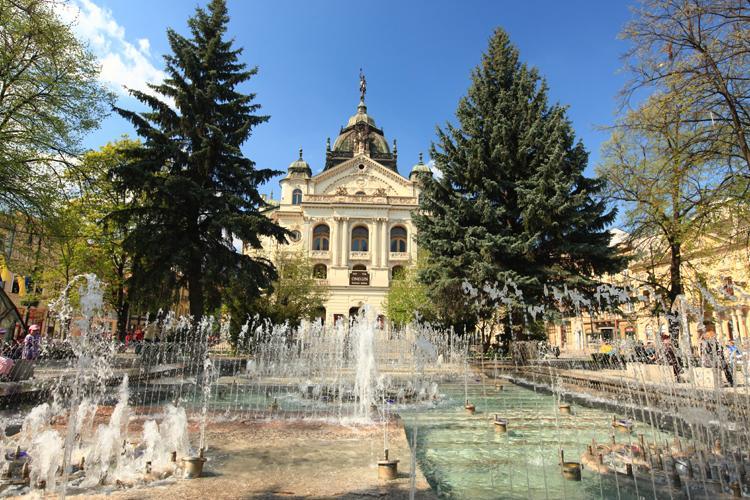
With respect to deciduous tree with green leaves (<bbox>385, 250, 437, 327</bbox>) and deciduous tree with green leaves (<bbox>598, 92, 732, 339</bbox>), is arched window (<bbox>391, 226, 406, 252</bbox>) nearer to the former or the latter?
deciduous tree with green leaves (<bbox>385, 250, 437, 327</bbox>)

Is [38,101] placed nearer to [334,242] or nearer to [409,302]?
[409,302]

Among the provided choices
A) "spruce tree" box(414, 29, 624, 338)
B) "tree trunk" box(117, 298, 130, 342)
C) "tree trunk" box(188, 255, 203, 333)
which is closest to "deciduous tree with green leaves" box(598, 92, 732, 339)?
"spruce tree" box(414, 29, 624, 338)

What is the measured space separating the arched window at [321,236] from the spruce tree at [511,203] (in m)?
25.4

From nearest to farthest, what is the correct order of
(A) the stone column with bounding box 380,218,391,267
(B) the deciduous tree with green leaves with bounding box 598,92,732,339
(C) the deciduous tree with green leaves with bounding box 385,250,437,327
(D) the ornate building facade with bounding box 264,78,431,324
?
(B) the deciduous tree with green leaves with bounding box 598,92,732,339 < (C) the deciduous tree with green leaves with bounding box 385,250,437,327 < (D) the ornate building facade with bounding box 264,78,431,324 < (A) the stone column with bounding box 380,218,391,267

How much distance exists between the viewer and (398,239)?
44.3 metres

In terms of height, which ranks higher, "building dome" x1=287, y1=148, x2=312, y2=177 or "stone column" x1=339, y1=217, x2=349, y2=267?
"building dome" x1=287, y1=148, x2=312, y2=177

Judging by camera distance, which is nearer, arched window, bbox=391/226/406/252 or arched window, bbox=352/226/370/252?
arched window, bbox=352/226/370/252

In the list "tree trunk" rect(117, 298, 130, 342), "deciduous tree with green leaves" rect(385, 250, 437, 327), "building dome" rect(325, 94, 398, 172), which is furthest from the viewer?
"building dome" rect(325, 94, 398, 172)

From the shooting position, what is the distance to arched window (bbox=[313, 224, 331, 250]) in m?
43.8

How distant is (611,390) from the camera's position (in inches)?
396

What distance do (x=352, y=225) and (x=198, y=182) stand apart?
89.9 ft

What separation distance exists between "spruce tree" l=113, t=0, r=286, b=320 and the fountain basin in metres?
11.8

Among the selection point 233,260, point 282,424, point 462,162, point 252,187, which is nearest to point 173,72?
point 252,187

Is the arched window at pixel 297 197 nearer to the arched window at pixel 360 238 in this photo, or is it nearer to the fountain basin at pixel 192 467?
the arched window at pixel 360 238
